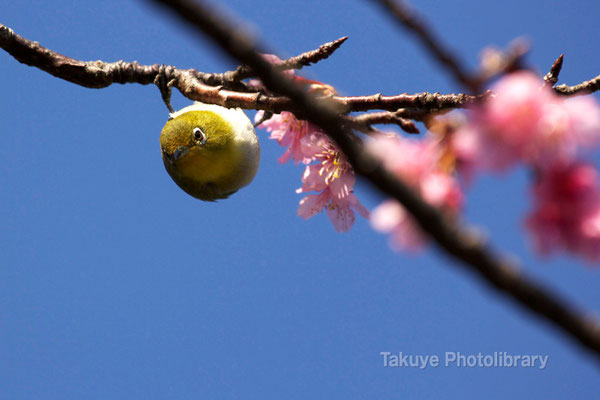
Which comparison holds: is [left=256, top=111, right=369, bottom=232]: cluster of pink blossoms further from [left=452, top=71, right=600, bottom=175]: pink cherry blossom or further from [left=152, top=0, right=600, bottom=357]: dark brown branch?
[left=152, top=0, right=600, bottom=357]: dark brown branch

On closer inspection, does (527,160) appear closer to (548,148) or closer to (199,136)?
(548,148)

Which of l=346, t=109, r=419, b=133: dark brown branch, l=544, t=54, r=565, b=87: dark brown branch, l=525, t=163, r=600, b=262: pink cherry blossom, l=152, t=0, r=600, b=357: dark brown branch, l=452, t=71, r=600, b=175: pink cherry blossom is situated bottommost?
l=152, t=0, r=600, b=357: dark brown branch

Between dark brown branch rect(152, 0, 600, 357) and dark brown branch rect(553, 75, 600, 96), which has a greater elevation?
dark brown branch rect(553, 75, 600, 96)

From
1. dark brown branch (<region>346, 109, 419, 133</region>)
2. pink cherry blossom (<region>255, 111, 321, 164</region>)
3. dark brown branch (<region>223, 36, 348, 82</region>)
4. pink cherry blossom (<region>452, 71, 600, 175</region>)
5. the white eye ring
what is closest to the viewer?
pink cherry blossom (<region>452, 71, 600, 175</region>)

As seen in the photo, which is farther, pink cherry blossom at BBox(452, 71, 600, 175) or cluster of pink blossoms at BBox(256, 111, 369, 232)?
cluster of pink blossoms at BBox(256, 111, 369, 232)

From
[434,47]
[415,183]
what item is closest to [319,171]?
[415,183]

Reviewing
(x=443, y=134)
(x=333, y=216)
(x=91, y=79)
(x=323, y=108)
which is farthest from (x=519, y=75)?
(x=91, y=79)

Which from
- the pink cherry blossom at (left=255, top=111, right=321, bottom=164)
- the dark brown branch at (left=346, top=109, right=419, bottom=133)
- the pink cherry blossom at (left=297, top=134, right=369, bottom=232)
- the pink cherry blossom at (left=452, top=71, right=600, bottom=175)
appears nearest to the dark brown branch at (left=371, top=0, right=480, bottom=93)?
the pink cherry blossom at (left=452, top=71, right=600, bottom=175)

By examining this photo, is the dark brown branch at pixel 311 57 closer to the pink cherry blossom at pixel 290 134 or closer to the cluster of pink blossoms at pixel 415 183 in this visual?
the pink cherry blossom at pixel 290 134
